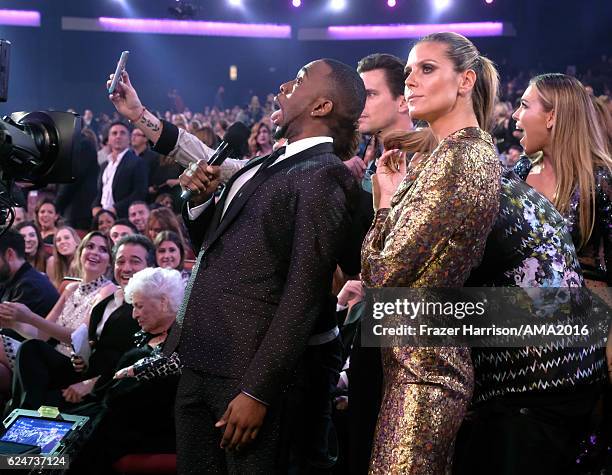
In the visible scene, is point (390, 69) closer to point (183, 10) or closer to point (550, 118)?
point (550, 118)

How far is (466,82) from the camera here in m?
1.90

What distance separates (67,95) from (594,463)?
19161 mm

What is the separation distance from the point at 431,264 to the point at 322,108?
820 mm

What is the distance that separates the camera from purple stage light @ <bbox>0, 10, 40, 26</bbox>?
18250mm

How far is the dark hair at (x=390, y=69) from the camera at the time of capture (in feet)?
9.96

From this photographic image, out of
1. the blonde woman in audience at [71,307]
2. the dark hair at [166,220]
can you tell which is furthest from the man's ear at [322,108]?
the dark hair at [166,220]

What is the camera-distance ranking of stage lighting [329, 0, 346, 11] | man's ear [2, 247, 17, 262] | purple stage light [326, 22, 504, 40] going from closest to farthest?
1. man's ear [2, 247, 17, 262]
2. purple stage light [326, 22, 504, 40]
3. stage lighting [329, 0, 346, 11]

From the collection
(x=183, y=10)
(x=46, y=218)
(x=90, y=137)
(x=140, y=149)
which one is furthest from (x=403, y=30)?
(x=46, y=218)

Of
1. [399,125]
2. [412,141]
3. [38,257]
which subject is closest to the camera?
[412,141]

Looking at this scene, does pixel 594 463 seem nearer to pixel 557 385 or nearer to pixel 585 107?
pixel 557 385

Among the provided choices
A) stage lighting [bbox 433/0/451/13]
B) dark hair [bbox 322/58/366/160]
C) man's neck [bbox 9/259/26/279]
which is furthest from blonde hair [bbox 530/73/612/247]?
stage lighting [bbox 433/0/451/13]

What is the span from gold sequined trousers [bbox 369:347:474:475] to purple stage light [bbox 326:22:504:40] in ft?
→ 52.9

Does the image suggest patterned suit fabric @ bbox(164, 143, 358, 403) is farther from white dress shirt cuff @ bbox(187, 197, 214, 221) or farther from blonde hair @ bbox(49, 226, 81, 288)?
blonde hair @ bbox(49, 226, 81, 288)

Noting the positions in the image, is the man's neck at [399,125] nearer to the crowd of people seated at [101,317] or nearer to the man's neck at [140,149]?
the crowd of people seated at [101,317]
